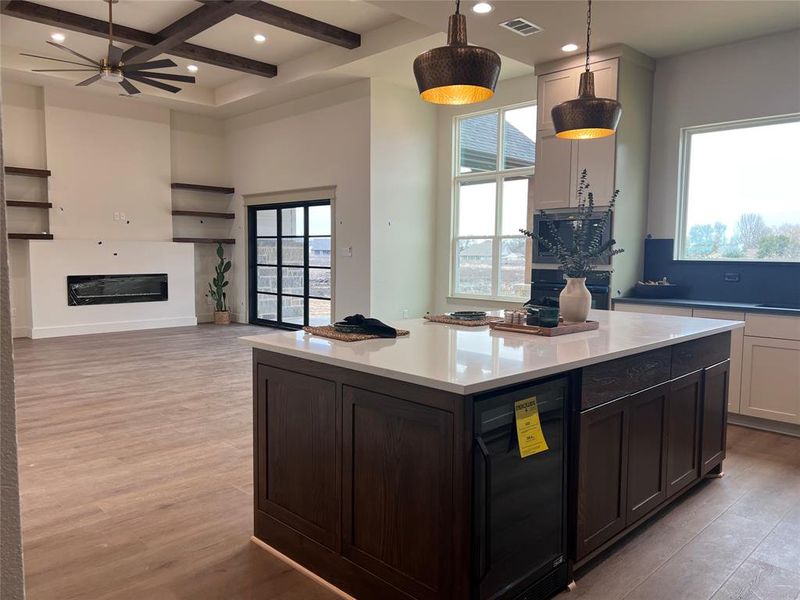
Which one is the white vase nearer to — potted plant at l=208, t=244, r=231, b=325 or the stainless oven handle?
the stainless oven handle

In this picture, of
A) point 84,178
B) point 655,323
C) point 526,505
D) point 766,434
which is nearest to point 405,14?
point 655,323

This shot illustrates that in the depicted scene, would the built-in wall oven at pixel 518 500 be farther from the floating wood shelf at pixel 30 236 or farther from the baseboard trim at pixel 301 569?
the floating wood shelf at pixel 30 236

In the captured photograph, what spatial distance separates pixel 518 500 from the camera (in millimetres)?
1949

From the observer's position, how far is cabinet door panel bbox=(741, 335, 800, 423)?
159 inches

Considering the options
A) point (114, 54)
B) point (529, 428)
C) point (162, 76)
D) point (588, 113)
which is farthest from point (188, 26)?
point (529, 428)

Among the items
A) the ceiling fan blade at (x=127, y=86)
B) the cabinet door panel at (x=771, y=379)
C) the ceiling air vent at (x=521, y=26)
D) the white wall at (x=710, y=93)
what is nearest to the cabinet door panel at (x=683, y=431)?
the cabinet door panel at (x=771, y=379)

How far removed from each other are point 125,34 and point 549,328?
20.7 feet

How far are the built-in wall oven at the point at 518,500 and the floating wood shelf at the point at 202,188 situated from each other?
28.0ft

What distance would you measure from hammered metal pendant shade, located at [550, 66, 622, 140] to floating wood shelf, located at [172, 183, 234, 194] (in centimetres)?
765

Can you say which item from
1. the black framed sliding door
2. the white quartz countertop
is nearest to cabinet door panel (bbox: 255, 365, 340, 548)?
the white quartz countertop

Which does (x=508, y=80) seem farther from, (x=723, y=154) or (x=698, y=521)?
(x=698, y=521)

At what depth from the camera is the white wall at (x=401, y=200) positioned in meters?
7.52

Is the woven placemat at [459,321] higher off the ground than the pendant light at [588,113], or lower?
lower

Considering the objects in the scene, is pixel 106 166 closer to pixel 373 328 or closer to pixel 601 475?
pixel 373 328
